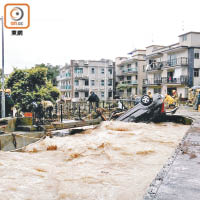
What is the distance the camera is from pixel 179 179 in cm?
368

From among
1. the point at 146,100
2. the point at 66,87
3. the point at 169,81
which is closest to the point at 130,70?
the point at 169,81

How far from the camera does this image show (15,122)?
11891 mm

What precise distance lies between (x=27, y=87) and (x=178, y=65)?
20.9 m

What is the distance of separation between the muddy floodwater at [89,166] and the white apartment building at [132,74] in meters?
33.2

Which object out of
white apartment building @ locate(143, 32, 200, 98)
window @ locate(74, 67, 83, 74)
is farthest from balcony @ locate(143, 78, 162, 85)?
window @ locate(74, 67, 83, 74)

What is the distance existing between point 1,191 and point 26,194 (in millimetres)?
520

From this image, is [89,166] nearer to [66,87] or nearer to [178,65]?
[178,65]

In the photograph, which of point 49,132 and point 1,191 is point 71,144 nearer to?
point 49,132

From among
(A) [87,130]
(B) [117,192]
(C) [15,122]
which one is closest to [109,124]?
(A) [87,130]

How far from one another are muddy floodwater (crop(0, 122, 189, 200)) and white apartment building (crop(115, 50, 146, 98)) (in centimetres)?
3322

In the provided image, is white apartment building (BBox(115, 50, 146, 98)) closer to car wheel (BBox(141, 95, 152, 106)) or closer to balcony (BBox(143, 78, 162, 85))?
balcony (BBox(143, 78, 162, 85))

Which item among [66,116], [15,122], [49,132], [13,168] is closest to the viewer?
[13,168]

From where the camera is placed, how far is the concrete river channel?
4582 mm

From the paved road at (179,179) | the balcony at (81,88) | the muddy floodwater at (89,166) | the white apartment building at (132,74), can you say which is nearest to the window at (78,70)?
the balcony at (81,88)
